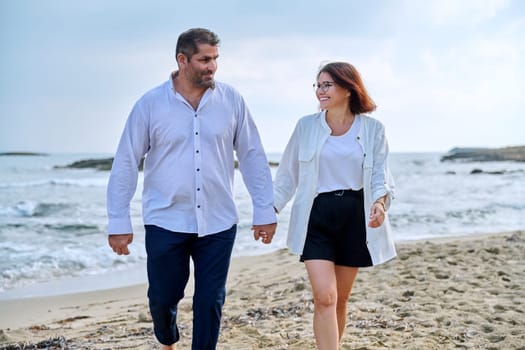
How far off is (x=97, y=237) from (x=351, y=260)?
9.45 metres

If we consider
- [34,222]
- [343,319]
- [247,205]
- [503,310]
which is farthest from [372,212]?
[247,205]

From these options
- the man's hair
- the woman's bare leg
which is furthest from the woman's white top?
the man's hair

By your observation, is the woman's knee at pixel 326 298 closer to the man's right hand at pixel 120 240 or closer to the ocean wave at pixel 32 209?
the man's right hand at pixel 120 240

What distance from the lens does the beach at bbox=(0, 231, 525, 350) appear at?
4.84m

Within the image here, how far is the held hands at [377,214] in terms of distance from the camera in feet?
11.8

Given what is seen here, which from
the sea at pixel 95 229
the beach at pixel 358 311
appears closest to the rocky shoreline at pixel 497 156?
the sea at pixel 95 229

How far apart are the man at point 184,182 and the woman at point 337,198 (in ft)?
1.59

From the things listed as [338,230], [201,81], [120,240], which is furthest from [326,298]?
[201,81]

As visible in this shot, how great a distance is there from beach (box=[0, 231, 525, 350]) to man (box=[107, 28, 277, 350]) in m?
1.35

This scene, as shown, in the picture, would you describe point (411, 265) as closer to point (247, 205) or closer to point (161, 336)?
point (161, 336)

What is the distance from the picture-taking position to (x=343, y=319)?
3.96 metres

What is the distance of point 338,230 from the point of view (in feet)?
12.2

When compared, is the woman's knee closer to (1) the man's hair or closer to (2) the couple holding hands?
(2) the couple holding hands

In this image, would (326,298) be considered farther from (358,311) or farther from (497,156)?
(497,156)
